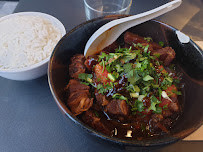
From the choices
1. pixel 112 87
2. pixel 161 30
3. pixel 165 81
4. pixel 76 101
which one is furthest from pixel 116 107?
pixel 161 30

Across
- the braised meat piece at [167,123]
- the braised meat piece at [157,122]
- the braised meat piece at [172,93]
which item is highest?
the braised meat piece at [172,93]

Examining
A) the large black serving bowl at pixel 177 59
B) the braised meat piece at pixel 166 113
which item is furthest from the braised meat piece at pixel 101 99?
the braised meat piece at pixel 166 113

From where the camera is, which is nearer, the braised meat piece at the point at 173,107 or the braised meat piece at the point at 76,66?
the braised meat piece at the point at 173,107

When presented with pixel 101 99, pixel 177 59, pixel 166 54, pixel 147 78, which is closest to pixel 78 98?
pixel 101 99

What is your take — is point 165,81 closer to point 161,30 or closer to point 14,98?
point 161,30

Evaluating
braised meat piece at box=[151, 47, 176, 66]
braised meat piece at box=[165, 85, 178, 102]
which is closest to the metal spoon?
braised meat piece at box=[151, 47, 176, 66]

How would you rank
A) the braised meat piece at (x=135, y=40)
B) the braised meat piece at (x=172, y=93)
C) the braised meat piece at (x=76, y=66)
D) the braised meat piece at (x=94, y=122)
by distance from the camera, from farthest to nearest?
the braised meat piece at (x=135, y=40) < the braised meat piece at (x=76, y=66) < the braised meat piece at (x=172, y=93) < the braised meat piece at (x=94, y=122)

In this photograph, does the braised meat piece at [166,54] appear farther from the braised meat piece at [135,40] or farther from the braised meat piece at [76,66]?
the braised meat piece at [76,66]

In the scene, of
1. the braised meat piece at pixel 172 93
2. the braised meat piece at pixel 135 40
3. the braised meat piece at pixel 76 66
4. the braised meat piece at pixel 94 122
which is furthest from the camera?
the braised meat piece at pixel 135 40
